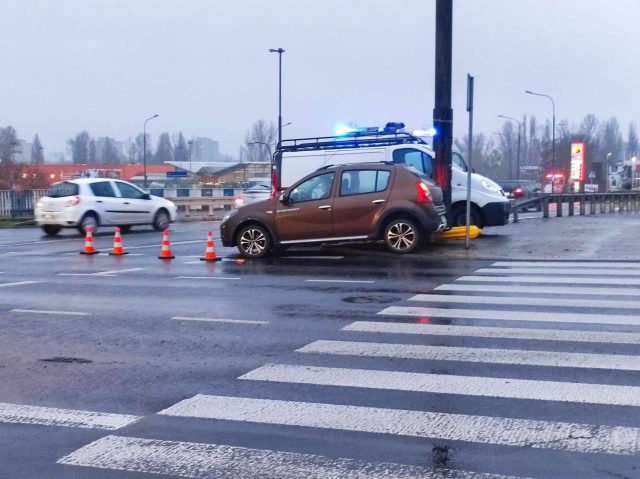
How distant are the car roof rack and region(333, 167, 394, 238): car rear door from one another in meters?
3.30

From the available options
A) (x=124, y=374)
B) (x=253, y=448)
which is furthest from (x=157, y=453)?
(x=124, y=374)

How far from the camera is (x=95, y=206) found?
2462 cm

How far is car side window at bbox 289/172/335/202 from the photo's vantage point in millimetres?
16141

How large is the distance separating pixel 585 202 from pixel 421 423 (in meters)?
33.5

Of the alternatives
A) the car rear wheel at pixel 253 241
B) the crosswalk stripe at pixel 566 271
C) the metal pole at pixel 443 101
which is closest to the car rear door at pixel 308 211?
the car rear wheel at pixel 253 241

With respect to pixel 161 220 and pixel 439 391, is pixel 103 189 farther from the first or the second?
pixel 439 391

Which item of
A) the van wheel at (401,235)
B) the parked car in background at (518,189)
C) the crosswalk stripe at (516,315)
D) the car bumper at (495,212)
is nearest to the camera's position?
the crosswalk stripe at (516,315)

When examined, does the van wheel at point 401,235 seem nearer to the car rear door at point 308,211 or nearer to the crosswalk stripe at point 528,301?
the car rear door at point 308,211

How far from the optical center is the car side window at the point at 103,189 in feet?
81.8

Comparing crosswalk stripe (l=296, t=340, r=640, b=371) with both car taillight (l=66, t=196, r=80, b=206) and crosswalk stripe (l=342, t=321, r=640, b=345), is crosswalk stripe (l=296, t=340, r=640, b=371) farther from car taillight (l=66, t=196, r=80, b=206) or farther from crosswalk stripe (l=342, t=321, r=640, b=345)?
car taillight (l=66, t=196, r=80, b=206)

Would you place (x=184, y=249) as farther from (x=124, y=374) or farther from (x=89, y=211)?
(x=124, y=374)

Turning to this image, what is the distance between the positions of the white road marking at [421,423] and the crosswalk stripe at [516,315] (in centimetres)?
375

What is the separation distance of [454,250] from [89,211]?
12.1m

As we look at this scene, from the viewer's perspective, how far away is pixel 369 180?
16.1 meters
